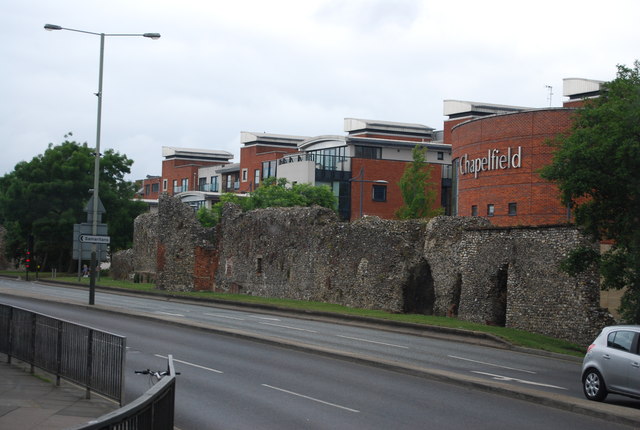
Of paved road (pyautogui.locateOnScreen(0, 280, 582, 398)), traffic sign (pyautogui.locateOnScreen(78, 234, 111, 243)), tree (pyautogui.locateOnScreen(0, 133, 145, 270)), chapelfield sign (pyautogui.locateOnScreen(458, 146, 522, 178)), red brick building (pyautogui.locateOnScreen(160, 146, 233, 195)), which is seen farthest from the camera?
red brick building (pyautogui.locateOnScreen(160, 146, 233, 195))

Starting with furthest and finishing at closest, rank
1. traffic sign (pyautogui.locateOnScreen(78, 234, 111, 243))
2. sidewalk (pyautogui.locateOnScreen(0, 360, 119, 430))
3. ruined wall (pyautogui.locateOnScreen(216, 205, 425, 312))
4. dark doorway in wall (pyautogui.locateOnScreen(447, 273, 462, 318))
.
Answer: ruined wall (pyautogui.locateOnScreen(216, 205, 425, 312))
traffic sign (pyautogui.locateOnScreen(78, 234, 111, 243))
dark doorway in wall (pyautogui.locateOnScreen(447, 273, 462, 318))
sidewalk (pyautogui.locateOnScreen(0, 360, 119, 430))

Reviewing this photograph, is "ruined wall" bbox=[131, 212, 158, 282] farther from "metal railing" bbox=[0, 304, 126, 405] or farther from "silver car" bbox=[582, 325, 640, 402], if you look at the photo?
Answer: "silver car" bbox=[582, 325, 640, 402]

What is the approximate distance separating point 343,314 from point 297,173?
61.3 m

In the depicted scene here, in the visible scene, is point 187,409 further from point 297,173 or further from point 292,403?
point 297,173

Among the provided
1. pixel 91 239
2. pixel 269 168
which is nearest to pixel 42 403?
pixel 91 239

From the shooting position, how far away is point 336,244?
46.6 m

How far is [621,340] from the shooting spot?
16.7 meters

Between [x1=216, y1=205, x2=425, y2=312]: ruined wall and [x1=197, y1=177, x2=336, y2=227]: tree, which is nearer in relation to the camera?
[x1=216, y1=205, x2=425, y2=312]: ruined wall

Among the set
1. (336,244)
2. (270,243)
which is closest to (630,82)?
(336,244)

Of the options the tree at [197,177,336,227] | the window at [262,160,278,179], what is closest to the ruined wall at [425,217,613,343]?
the tree at [197,177,336,227]

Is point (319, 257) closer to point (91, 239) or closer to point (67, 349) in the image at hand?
point (91, 239)

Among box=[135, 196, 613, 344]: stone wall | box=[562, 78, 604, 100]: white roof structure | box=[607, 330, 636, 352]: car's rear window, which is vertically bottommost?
box=[607, 330, 636, 352]: car's rear window

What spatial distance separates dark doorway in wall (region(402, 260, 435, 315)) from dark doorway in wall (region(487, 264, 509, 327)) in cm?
675

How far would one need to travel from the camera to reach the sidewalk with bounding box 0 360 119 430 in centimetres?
1177
